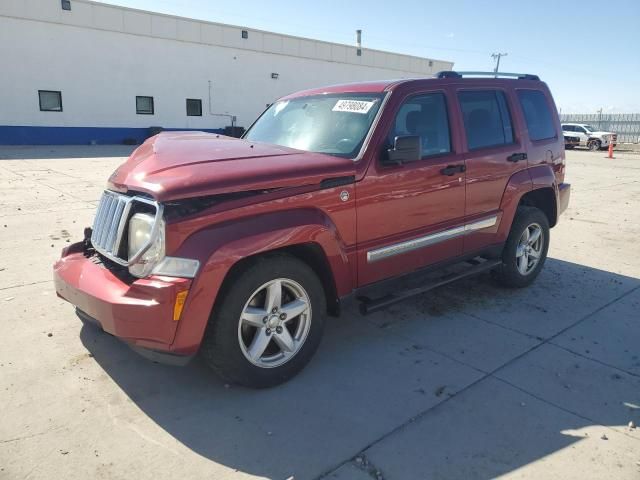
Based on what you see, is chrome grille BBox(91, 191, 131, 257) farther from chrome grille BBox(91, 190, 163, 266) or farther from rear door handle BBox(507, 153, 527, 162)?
rear door handle BBox(507, 153, 527, 162)

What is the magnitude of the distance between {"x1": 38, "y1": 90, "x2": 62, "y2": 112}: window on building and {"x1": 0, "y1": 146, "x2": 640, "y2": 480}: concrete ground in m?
A: 21.8

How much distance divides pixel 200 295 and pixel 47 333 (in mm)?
1911

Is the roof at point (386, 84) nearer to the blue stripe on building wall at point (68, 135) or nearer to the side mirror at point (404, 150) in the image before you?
the side mirror at point (404, 150)

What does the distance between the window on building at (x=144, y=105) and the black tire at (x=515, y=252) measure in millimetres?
24894

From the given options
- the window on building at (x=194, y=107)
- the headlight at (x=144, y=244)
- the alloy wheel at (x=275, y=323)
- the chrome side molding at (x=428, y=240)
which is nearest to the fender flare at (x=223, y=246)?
the headlight at (x=144, y=244)

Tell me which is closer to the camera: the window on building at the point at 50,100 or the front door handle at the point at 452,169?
the front door handle at the point at 452,169

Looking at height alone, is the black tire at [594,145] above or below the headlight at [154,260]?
above

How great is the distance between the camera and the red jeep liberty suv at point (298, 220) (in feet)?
9.55

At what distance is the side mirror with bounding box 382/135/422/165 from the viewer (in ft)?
11.8

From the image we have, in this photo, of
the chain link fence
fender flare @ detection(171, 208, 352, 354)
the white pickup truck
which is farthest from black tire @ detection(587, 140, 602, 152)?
fender flare @ detection(171, 208, 352, 354)

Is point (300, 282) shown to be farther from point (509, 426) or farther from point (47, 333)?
point (47, 333)

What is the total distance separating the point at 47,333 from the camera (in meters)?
4.01

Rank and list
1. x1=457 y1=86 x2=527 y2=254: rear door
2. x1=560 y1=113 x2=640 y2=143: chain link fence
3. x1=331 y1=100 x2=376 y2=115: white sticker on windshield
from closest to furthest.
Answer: x1=331 y1=100 x2=376 y2=115: white sticker on windshield
x1=457 y1=86 x2=527 y2=254: rear door
x1=560 y1=113 x2=640 y2=143: chain link fence

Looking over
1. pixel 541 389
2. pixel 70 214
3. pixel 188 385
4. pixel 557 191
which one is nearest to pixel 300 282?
pixel 188 385
